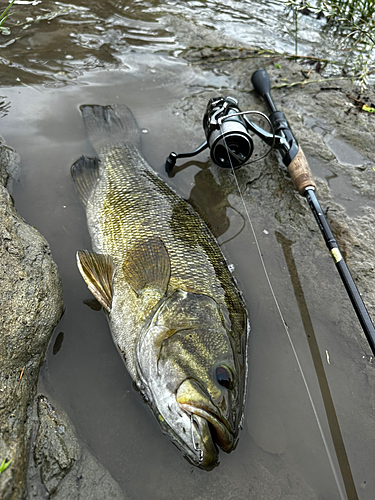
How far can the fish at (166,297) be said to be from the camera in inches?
86.0

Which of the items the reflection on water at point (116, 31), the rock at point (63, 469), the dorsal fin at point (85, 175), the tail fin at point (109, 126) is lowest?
the rock at point (63, 469)

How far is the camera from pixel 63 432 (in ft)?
7.45

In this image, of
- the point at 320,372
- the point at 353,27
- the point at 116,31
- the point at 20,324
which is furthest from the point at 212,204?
the point at 353,27

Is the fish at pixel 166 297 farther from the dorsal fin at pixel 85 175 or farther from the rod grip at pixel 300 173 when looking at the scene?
the rod grip at pixel 300 173

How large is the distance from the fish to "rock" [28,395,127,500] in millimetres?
474

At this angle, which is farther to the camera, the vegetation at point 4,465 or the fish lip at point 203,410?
the fish lip at point 203,410

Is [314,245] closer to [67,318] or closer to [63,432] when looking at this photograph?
[67,318]

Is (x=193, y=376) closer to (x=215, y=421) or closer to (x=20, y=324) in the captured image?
(x=215, y=421)

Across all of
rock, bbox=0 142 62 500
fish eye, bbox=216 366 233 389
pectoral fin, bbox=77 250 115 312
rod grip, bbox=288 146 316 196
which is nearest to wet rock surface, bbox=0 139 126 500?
rock, bbox=0 142 62 500

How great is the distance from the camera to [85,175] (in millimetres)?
3709

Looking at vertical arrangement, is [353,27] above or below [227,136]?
above

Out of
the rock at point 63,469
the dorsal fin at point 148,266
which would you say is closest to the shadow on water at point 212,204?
the dorsal fin at point 148,266

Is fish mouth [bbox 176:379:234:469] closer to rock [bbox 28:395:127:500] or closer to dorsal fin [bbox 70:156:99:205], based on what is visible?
rock [bbox 28:395:127:500]

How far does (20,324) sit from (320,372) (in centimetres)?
224
